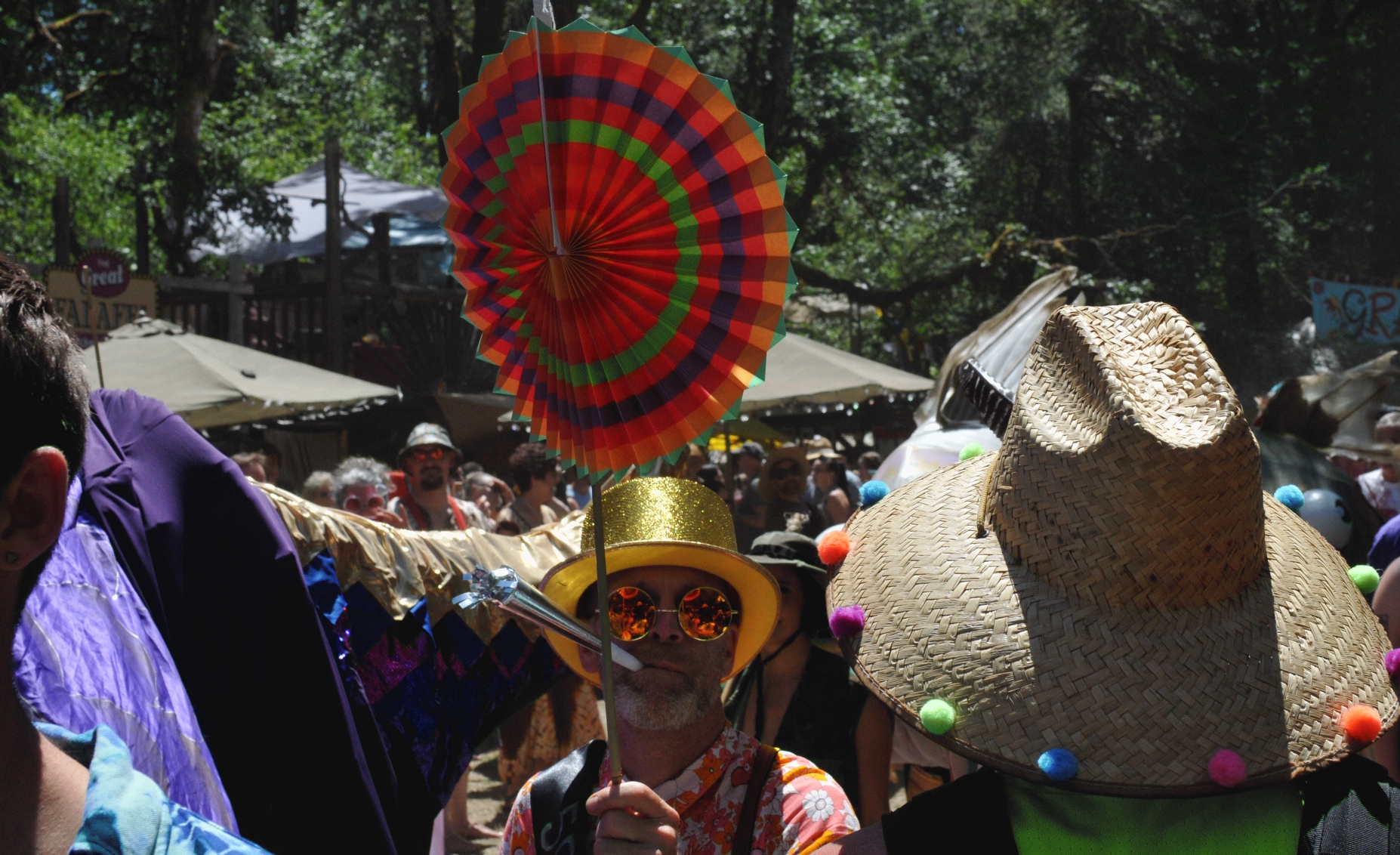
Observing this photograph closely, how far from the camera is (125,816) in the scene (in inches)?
40.5

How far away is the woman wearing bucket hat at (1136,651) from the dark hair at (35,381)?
1006mm

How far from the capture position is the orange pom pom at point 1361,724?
1465 millimetres

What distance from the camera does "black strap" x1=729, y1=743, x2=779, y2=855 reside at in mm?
2092

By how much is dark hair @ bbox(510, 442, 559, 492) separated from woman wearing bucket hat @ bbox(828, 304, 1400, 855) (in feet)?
17.4

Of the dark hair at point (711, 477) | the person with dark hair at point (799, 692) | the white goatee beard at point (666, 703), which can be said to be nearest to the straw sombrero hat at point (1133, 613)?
the white goatee beard at point (666, 703)

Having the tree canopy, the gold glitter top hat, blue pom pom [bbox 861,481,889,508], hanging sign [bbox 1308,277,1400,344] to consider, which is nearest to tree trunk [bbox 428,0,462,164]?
the tree canopy

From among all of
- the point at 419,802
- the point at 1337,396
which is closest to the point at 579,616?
the point at 419,802

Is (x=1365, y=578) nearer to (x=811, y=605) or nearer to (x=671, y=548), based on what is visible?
(x=671, y=548)

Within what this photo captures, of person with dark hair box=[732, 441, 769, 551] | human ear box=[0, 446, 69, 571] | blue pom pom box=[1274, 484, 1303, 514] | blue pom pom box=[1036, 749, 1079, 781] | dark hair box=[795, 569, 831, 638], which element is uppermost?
human ear box=[0, 446, 69, 571]

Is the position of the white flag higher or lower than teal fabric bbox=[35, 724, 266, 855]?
higher

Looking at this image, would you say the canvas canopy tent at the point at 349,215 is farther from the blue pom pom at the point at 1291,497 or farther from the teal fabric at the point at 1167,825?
the teal fabric at the point at 1167,825

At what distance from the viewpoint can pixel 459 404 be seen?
43.5 feet

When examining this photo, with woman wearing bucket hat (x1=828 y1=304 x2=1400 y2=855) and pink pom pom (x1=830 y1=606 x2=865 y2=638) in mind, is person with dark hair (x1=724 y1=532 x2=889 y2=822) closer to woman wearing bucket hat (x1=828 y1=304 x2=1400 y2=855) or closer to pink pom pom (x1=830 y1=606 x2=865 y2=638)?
pink pom pom (x1=830 y1=606 x2=865 y2=638)

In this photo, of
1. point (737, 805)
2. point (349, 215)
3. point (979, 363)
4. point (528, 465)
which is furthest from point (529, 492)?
point (349, 215)
